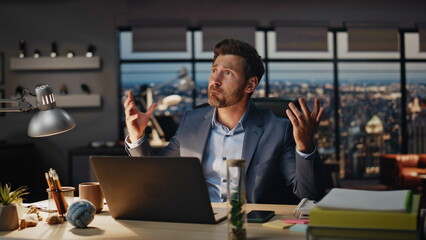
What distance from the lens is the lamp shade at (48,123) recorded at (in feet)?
5.46

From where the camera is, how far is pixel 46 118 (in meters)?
1.68

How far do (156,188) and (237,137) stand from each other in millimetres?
911

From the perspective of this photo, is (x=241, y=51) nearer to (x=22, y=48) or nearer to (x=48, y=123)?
(x=48, y=123)

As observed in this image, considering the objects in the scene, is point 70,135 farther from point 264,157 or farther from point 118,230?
point 118,230

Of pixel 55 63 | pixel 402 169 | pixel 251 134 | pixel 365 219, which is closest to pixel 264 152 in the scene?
pixel 251 134

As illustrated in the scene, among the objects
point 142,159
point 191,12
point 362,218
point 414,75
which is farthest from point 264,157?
point 414,75

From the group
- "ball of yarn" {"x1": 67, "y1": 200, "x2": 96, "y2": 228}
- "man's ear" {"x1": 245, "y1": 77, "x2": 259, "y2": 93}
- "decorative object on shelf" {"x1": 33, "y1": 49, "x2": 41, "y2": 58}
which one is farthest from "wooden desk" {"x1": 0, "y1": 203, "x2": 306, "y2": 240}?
"decorative object on shelf" {"x1": 33, "y1": 49, "x2": 41, "y2": 58}

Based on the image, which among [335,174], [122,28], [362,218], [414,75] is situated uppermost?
[122,28]

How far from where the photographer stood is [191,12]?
729 cm

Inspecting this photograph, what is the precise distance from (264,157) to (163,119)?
297cm

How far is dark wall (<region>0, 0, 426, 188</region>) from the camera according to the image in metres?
7.15

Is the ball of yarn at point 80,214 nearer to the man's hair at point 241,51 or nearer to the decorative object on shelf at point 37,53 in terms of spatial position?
the man's hair at point 241,51

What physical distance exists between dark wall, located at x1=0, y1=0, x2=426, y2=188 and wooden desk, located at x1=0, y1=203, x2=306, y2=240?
18.5 ft

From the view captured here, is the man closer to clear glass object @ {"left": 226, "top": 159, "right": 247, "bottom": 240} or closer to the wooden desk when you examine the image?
the wooden desk
